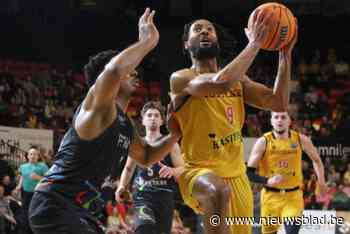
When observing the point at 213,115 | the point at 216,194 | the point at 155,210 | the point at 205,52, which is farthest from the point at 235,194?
the point at 155,210

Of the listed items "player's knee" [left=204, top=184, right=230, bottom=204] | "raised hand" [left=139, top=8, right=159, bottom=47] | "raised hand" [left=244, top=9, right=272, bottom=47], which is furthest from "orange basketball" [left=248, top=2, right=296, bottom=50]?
"player's knee" [left=204, top=184, right=230, bottom=204]

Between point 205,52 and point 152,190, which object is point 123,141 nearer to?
point 205,52

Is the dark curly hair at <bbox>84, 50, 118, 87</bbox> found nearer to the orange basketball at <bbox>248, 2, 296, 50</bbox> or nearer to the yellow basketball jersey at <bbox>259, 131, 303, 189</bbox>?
the orange basketball at <bbox>248, 2, 296, 50</bbox>

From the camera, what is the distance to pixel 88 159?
13.7 ft

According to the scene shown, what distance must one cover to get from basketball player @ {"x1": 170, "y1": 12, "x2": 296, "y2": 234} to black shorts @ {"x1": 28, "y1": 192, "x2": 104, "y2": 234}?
104cm

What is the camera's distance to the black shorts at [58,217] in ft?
13.5

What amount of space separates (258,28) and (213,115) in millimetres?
719

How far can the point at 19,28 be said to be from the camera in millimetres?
17922

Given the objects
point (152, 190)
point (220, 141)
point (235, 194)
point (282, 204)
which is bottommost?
point (282, 204)

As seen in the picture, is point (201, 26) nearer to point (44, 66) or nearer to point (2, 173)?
point (2, 173)

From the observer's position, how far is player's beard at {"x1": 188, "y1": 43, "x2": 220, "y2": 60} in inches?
209

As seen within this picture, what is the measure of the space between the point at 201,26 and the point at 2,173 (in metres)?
8.59

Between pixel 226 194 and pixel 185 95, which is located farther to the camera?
pixel 185 95

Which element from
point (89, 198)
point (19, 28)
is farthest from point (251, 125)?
point (89, 198)
